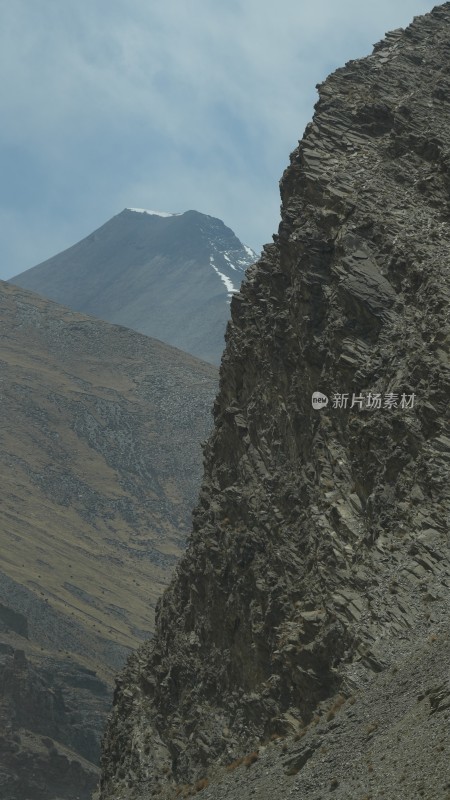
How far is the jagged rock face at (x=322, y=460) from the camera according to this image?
3338cm

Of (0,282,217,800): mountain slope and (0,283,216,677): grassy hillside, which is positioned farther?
(0,283,216,677): grassy hillside

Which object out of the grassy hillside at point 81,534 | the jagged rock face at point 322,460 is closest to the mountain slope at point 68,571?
the grassy hillside at point 81,534

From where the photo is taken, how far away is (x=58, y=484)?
181 m

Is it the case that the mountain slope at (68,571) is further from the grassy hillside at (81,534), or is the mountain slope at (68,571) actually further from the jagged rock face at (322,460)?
the jagged rock face at (322,460)

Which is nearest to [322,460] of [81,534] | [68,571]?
[68,571]

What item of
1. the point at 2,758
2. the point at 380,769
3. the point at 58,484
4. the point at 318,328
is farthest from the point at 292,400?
the point at 58,484

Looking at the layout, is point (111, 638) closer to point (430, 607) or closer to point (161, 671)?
point (161, 671)

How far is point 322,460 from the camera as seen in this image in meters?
37.8

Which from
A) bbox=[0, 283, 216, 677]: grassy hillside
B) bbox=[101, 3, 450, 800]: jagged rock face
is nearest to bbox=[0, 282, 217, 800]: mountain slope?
bbox=[0, 283, 216, 677]: grassy hillside

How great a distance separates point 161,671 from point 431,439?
16.7m

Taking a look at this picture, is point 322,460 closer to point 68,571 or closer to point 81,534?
point 68,571

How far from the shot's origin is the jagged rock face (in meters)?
33.4

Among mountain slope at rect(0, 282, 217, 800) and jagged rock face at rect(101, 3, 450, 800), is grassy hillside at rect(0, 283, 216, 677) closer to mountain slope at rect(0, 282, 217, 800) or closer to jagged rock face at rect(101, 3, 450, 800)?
mountain slope at rect(0, 282, 217, 800)

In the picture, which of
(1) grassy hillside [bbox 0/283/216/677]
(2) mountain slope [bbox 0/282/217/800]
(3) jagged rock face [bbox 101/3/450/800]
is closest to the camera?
(3) jagged rock face [bbox 101/3/450/800]
